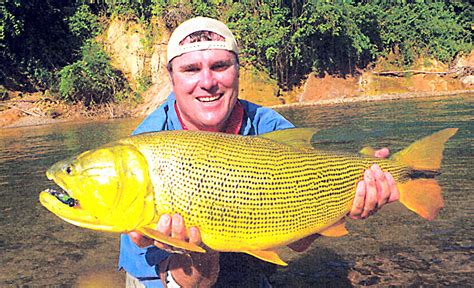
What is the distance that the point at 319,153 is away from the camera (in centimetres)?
306

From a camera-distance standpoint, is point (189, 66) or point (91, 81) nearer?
point (189, 66)

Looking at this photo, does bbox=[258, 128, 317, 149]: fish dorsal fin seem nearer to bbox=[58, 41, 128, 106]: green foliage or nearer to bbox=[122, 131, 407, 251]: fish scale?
bbox=[122, 131, 407, 251]: fish scale

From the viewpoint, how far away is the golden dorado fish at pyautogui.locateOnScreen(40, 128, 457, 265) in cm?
252

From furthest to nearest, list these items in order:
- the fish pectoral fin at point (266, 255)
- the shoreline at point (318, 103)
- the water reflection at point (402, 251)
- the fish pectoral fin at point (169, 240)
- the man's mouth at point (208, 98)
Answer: the shoreline at point (318, 103) → the water reflection at point (402, 251) → the man's mouth at point (208, 98) → the fish pectoral fin at point (266, 255) → the fish pectoral fin at point (169, 240)

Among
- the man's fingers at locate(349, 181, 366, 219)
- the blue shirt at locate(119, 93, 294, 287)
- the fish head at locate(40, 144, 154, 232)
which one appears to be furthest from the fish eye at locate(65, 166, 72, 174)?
the man's fingers at locate(349, 181, 366, 219)

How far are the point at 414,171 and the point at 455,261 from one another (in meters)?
1.63

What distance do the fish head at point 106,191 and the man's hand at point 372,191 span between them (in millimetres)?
1413

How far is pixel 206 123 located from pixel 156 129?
414 mm

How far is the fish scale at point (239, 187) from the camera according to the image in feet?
8.45

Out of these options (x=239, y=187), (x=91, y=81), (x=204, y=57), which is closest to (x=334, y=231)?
(x=239, y=187)

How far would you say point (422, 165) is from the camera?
3.30 meters

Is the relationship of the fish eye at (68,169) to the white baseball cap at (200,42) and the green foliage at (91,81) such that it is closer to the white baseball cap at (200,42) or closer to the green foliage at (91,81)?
the white baseball cap at (200,42)

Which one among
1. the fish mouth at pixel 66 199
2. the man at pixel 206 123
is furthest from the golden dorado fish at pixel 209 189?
the man at pixel 206 123

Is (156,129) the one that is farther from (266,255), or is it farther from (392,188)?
(392,188)
